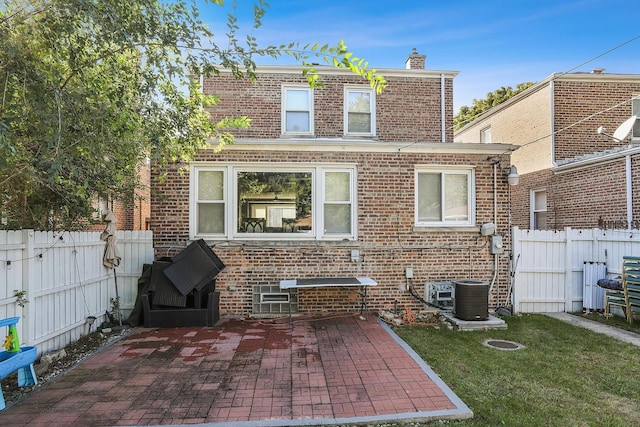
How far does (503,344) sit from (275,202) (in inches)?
202

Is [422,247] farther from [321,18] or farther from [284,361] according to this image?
[321,18]

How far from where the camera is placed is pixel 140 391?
14.0 feet

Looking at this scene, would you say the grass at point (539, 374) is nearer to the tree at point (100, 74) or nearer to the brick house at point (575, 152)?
the tree at point (100, 74)

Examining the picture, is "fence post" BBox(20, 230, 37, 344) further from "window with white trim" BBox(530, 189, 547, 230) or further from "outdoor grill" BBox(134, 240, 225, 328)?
"window with white trim" BBox(530, 189, 547, 230)

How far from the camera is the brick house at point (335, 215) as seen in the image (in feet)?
25.5

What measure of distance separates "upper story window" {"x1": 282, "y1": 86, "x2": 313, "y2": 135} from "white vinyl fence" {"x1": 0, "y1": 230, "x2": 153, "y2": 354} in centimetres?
547

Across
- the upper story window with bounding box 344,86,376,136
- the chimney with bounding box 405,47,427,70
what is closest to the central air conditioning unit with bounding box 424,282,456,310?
the upper story window with bounding box 344,86,376,136

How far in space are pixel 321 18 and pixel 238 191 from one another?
4.44m

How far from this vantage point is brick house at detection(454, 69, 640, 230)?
9.61 meters

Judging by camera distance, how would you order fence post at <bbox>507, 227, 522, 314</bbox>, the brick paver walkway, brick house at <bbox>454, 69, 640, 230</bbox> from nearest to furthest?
the brick paver walkway → fence post at <bbox>507, 227, 522, 314</bbox> → brick house at <bbox>454, 69, 640, 230</bbox>

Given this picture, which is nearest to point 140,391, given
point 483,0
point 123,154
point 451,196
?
point 123,154

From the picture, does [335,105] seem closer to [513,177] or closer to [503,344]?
[513,177]

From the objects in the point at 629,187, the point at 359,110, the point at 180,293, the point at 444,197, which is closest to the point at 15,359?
the point at 180,293

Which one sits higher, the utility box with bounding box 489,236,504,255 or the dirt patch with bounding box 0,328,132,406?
the utility box with bounding box 489,236,504,255
